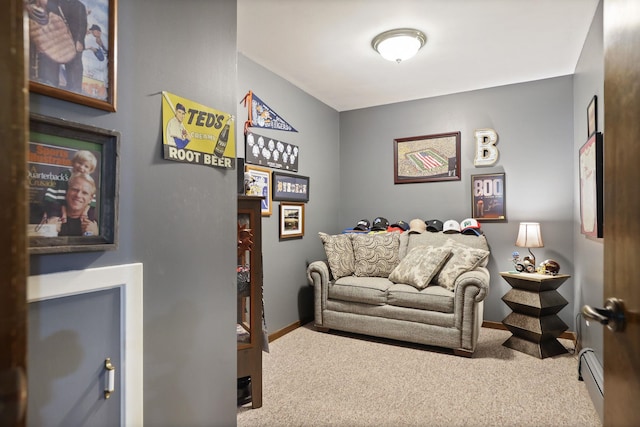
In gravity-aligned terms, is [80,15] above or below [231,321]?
above

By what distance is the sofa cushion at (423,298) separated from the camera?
303cm

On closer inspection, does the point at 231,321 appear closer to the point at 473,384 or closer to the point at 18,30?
the point at 18,30

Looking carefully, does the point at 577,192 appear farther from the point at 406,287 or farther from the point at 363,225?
the point at 363,225

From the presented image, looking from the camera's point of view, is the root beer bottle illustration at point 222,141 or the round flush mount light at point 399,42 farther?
the round flush mount light at point 399,42

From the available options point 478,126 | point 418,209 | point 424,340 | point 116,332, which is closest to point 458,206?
point 418,209

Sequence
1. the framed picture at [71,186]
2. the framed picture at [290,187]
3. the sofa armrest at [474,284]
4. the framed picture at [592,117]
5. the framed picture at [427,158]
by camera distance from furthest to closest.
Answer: the framed picture at [427,158], the framed picture at [290,187], the sofa armrest at [474,284], the framed picture at [592,117], the framed picture at [71,186]

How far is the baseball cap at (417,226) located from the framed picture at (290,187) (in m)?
1.26

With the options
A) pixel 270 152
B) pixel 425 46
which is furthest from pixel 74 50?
pixel 425 46

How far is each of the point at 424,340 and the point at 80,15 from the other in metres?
3.13

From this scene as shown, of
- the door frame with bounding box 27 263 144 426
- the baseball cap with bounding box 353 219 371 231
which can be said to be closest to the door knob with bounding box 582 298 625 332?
the door frame with bounding box 27 263 144 426

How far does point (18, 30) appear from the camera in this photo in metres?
0.49

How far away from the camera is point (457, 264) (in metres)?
3.22

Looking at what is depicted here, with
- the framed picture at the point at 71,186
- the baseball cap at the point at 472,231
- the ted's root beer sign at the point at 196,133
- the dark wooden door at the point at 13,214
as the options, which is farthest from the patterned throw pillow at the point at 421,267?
the dark wooden door at the point at 13,214

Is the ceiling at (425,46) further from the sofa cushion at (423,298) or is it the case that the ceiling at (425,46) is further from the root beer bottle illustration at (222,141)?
the sofa cushion at (423,298)
